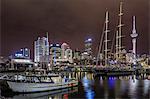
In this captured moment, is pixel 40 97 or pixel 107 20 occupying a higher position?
pixel 107 20

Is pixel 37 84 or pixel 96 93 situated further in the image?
pixel 96 93

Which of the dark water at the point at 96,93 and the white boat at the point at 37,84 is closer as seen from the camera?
the dark water at the point at 96,93

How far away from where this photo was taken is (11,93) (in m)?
36.6

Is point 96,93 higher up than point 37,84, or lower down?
lower down

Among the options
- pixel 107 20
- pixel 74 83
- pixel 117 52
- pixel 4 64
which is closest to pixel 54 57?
pixel 4 64

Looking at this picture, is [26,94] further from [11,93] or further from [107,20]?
[107,20]

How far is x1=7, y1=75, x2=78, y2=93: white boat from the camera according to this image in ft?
121

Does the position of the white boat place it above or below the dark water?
above

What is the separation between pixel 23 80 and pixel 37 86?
176cm

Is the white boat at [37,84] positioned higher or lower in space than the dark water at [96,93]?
higher

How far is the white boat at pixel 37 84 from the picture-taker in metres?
37.0

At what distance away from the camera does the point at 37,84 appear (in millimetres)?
38188

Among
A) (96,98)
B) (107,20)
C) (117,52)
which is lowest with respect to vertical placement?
(96,98)

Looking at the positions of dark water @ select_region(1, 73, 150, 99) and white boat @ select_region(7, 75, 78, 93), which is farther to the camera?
white boat @ select_region(7, 75, 78, 93)
